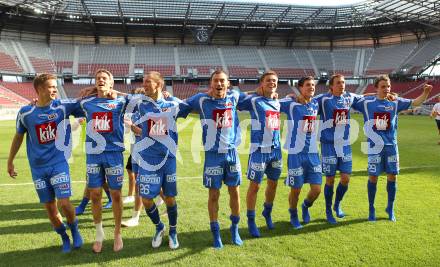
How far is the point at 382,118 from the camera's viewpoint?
5.72 metres

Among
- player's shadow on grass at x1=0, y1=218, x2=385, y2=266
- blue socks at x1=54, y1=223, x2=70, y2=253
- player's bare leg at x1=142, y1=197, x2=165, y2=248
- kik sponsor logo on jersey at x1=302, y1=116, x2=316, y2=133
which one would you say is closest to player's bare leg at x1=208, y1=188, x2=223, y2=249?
player's shadow on grass at x1=0, y1=218, x2=385, y2=266

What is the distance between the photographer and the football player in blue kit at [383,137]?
18.7 feet

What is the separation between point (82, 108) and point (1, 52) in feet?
151

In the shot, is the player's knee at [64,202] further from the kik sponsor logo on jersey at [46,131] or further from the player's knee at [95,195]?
the kik sponsor logo on jersey at [46,131]

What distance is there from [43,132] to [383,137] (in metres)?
5.03

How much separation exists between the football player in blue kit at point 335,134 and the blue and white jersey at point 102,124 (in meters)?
3.17

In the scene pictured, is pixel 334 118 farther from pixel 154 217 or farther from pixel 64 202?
pixel 64 202

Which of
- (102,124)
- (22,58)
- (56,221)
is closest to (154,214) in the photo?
(56,221)

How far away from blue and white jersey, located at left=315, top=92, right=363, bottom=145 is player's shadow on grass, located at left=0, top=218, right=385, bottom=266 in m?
1.44

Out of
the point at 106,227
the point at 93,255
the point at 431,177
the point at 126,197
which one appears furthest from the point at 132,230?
the point at 431,177

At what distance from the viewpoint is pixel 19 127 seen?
4578mm

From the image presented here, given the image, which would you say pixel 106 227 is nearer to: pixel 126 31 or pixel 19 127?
pixel 19 127

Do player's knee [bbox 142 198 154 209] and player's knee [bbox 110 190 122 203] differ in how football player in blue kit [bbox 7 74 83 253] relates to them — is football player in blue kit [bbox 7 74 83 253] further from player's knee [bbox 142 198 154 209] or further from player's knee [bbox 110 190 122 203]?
player's knee [bbox 142 198 154 209]

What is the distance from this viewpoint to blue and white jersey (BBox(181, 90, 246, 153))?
15.5 ft
